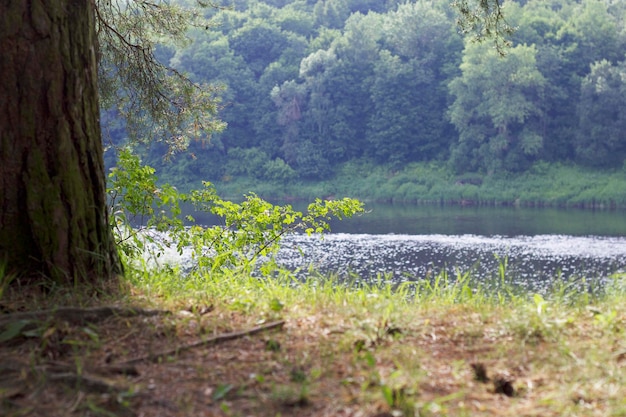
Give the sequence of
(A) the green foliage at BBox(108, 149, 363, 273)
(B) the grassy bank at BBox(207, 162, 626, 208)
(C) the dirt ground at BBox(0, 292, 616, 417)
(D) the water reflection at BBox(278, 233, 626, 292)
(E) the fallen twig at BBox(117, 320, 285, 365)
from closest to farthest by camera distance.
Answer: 1. (C) the dirt ground at BBox(0, 292, 616, 417)
2. (E) the fallen twig at BBox(117, 320, 285, 365)
3. (A) the green foliage at BBox(108, 149, 363, 273)
4. (D) the water reflection at BBox(278, 233, 626, 292)
5. (B) the grassy bank at BBox(207, 162, 626, 208)

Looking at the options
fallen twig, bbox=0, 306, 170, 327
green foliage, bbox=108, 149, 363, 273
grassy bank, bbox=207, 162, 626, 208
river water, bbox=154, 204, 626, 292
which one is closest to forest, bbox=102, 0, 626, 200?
grassy bank, bbox=207, 162, 626, 208

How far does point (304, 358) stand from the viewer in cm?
325

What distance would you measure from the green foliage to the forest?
46315 mm

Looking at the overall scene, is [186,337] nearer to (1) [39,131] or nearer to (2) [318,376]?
(2) [318,376]

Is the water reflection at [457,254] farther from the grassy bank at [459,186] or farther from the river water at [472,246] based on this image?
the grassy bank at [459,186]

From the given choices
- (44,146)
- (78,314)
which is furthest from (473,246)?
(78,314)

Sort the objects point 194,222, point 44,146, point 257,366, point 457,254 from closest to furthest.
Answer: point 257,366 → point 44,146 → point 194,222 → point 457,254

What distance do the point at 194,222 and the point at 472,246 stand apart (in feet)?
71.6

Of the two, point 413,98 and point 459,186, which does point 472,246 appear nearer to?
point 459,186

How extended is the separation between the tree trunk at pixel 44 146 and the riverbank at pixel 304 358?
0.27m

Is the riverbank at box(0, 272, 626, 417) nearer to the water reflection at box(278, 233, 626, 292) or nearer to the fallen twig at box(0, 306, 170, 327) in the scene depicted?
the fallen twig at box(0, 306, 170, 327)

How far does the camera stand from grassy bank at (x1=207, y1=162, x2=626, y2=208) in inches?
2082

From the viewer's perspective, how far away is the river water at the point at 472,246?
832 inches

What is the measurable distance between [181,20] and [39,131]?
16.2ft
